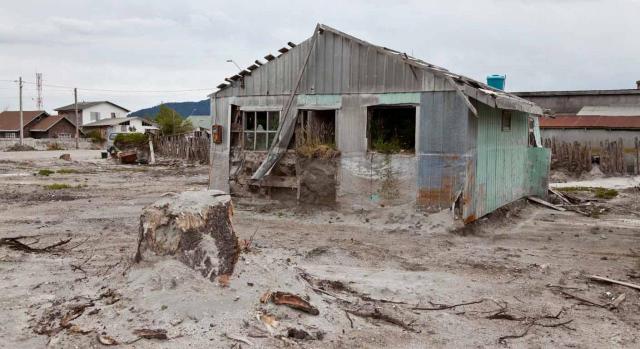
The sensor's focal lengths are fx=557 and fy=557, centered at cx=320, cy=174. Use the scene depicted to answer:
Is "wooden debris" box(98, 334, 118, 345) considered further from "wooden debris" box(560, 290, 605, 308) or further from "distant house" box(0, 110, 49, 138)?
"distant house" box(0, 110, 49, 138)

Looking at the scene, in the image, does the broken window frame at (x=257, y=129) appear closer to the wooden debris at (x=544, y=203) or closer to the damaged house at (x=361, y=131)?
the damaged house at (x=361, y=131)

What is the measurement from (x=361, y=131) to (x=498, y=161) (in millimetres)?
3533

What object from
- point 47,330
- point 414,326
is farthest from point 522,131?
point 47,330

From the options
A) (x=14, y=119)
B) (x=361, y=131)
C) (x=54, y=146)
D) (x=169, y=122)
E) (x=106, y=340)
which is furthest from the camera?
(x=14, y=119)

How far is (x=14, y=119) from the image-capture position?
58.3 m

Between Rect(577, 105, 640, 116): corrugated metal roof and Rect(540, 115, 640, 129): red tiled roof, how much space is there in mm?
855

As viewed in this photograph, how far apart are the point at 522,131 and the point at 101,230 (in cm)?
1107

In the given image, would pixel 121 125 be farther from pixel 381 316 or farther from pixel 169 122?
pixel 381 316

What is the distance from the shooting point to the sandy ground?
533 cm

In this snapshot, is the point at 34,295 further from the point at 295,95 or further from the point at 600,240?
the point at 600,240

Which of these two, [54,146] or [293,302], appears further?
[54,146]

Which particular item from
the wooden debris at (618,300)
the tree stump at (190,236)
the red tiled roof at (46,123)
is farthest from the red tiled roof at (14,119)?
the wooden debris at (618,300)

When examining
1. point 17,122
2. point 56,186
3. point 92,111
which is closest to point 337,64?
point 56,186

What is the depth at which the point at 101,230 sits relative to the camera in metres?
11.0
